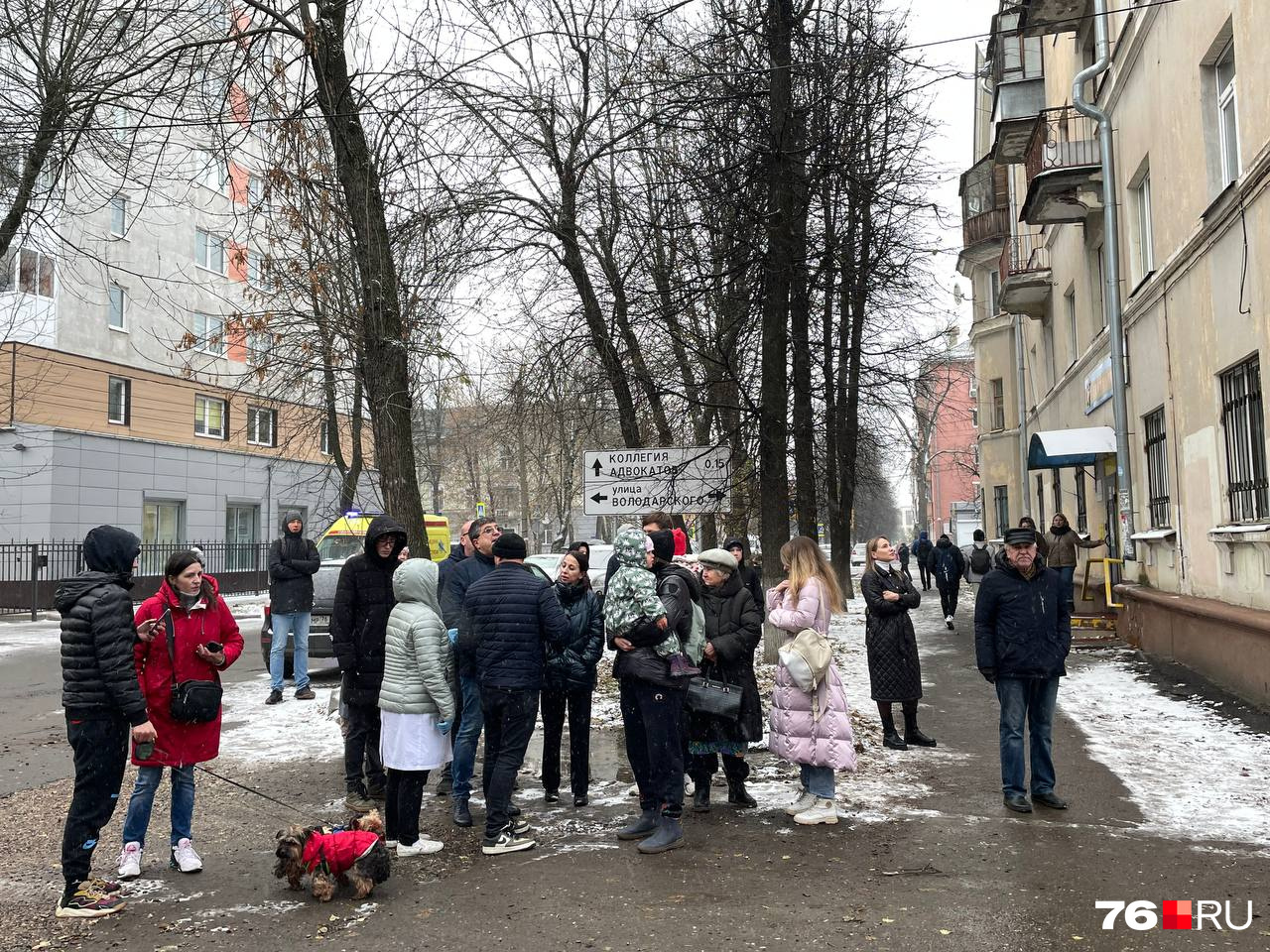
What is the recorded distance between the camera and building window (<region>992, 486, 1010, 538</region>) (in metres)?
30.3

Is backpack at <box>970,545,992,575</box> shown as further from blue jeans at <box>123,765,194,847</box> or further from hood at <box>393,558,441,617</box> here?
blue jeans at <box>123,765,194,847</box>

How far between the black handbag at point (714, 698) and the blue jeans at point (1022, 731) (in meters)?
1.60

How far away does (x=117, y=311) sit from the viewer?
28.6 m

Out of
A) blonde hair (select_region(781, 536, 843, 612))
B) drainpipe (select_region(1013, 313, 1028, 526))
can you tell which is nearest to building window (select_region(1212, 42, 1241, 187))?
blonde hair (select_region(781, 536, 843, 612))

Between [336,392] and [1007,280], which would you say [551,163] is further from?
[1007,280]

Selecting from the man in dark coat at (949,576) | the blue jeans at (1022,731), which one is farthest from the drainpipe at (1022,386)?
the blue jeans at (1022,731)

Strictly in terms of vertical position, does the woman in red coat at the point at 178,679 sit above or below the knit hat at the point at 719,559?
below

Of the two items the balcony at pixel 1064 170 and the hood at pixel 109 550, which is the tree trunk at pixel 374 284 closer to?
the hood at pixel 109 550

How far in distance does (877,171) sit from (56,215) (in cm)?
868

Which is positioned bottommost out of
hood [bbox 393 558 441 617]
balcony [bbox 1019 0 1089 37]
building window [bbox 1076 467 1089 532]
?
hood [bbox 393 558 441 617]

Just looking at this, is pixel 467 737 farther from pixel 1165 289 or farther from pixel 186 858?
pixel 1165 289

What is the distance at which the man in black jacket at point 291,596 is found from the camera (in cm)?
1050

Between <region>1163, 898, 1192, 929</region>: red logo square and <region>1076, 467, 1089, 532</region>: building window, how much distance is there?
50.8 ft

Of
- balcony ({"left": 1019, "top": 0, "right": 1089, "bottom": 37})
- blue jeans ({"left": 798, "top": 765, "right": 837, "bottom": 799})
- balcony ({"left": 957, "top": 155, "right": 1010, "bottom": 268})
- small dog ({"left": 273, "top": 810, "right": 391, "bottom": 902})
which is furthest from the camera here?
balcony ({"left": 957, "top": 155, "right": 1010, "bottom": 268})
